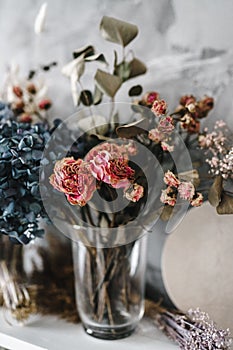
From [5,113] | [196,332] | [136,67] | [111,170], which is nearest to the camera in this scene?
[111,170]

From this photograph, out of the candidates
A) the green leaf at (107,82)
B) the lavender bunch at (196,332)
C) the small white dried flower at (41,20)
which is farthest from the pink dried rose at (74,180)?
the small white dried flower at (41,20)

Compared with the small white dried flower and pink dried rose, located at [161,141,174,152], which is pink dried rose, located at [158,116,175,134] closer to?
pink dried rose, located at [161,141,174,152]

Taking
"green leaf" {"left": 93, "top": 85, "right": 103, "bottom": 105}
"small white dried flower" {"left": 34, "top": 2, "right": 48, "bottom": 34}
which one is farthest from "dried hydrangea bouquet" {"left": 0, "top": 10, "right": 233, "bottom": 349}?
"small white dried flower" {"left": 34, "top": 2, "right": 48, "bottom": 34}

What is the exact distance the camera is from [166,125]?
38.8 inches

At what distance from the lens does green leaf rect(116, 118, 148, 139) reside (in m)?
1.04

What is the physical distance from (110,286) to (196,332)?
0.69ft

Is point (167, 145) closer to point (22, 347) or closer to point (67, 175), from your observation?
point (67, 175)

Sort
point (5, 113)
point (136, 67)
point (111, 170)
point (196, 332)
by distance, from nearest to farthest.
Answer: point (111, 170)
point (196, 332)
point (136, 67)
point (5, 113)

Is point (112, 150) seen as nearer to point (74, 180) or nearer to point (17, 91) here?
point (74, 180)

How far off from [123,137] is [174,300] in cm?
38

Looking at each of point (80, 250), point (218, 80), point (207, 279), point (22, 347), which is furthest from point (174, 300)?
point (218, 80)

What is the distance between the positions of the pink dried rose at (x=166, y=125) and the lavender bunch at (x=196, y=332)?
34cm

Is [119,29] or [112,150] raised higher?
[119,29]

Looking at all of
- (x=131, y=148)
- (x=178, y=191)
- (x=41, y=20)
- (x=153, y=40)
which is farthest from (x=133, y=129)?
(x=41, y=20)
